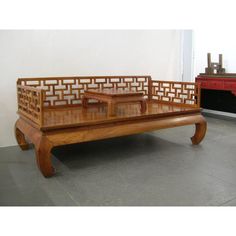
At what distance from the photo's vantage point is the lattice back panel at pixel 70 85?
298cm

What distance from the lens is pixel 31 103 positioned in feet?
7.40

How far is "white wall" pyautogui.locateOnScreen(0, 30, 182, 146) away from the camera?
2893 mm

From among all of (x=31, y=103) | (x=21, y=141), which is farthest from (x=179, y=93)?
(x=21, y=141)

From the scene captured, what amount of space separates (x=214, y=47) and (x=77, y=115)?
3.12m

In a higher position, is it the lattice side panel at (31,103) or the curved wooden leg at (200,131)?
the lattice side panel at (31,103)

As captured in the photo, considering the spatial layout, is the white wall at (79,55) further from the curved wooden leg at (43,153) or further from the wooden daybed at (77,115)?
the curved wooden leg at (43,153)

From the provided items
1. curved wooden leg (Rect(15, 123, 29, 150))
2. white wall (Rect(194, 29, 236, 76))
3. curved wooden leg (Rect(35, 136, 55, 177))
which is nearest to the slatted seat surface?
curved wooden leg (Rect(35, 136, 55, 177))

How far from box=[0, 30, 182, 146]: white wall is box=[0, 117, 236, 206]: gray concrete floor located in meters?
0.69

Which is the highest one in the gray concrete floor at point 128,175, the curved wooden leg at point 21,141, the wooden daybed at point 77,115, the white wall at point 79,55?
the white wall at point 79,55

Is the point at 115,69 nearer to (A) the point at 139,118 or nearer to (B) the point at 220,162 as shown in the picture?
(A) the point at 139,118

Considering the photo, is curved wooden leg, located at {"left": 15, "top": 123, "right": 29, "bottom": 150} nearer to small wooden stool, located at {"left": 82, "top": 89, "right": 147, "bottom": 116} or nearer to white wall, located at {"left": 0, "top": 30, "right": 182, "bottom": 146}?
white wall, located at {"left": 0, "top": 30, "right": 182, "bottom": 146}

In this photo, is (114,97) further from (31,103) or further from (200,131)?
(200,131)

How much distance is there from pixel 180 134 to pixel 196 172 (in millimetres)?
1263

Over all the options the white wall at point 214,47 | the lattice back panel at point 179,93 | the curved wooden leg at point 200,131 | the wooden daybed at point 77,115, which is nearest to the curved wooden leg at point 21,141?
the wooden daybed at point 77,115
